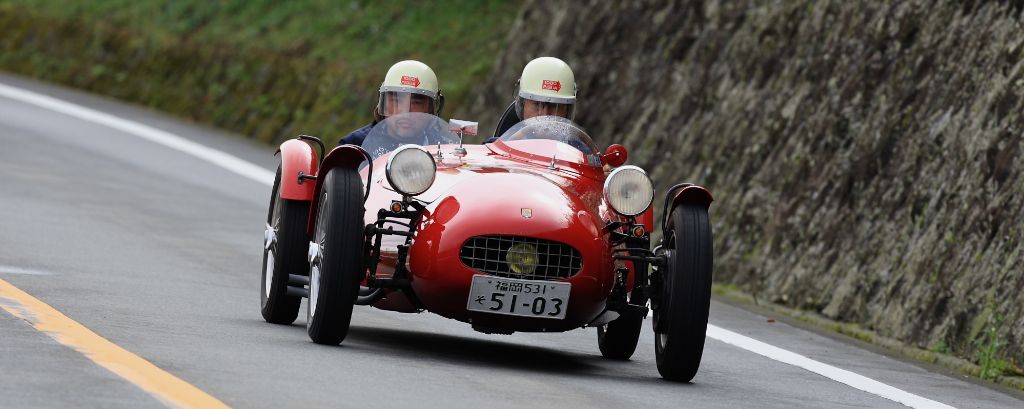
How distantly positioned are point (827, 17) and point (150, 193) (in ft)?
22.0

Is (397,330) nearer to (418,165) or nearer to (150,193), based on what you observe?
(418,165)

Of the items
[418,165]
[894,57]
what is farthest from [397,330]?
[894,57]

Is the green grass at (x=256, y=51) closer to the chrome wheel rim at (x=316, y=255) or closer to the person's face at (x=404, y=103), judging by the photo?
the person's face at (x=404, y=103)

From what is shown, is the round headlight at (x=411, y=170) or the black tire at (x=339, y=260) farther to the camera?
the round headlight at (x=411, y=170)

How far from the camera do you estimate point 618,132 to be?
2080 centimetres

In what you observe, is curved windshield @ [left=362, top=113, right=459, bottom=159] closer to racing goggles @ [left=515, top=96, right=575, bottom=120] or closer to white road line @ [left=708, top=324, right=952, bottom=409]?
racing goggles @ [left=515, top=96, right=575, bottom=120]

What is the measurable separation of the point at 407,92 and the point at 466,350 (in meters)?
1.87

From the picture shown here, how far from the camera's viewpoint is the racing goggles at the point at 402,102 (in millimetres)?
11656

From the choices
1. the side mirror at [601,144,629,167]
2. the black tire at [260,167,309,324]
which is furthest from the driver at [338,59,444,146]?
the side mirror at [601,144,629,167]

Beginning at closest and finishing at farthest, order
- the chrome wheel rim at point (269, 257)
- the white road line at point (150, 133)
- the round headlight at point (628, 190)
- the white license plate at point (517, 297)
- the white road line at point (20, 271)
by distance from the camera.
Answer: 1. the white license plate at point (517, 297)
2. the round headlight at point (628, 190)
3. the chrome wheel rim at point (269, 257)
4. the white road line at point (20, 271)
5. the white road line at point (150, 133)

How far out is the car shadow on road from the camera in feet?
32.7

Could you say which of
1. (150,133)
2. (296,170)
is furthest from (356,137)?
(150,133)

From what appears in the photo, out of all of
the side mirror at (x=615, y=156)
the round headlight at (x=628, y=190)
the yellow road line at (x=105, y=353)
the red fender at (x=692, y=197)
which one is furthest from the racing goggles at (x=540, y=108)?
the yellow road line at (x=105, y=353)

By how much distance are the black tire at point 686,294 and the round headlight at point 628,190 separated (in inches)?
7.4
